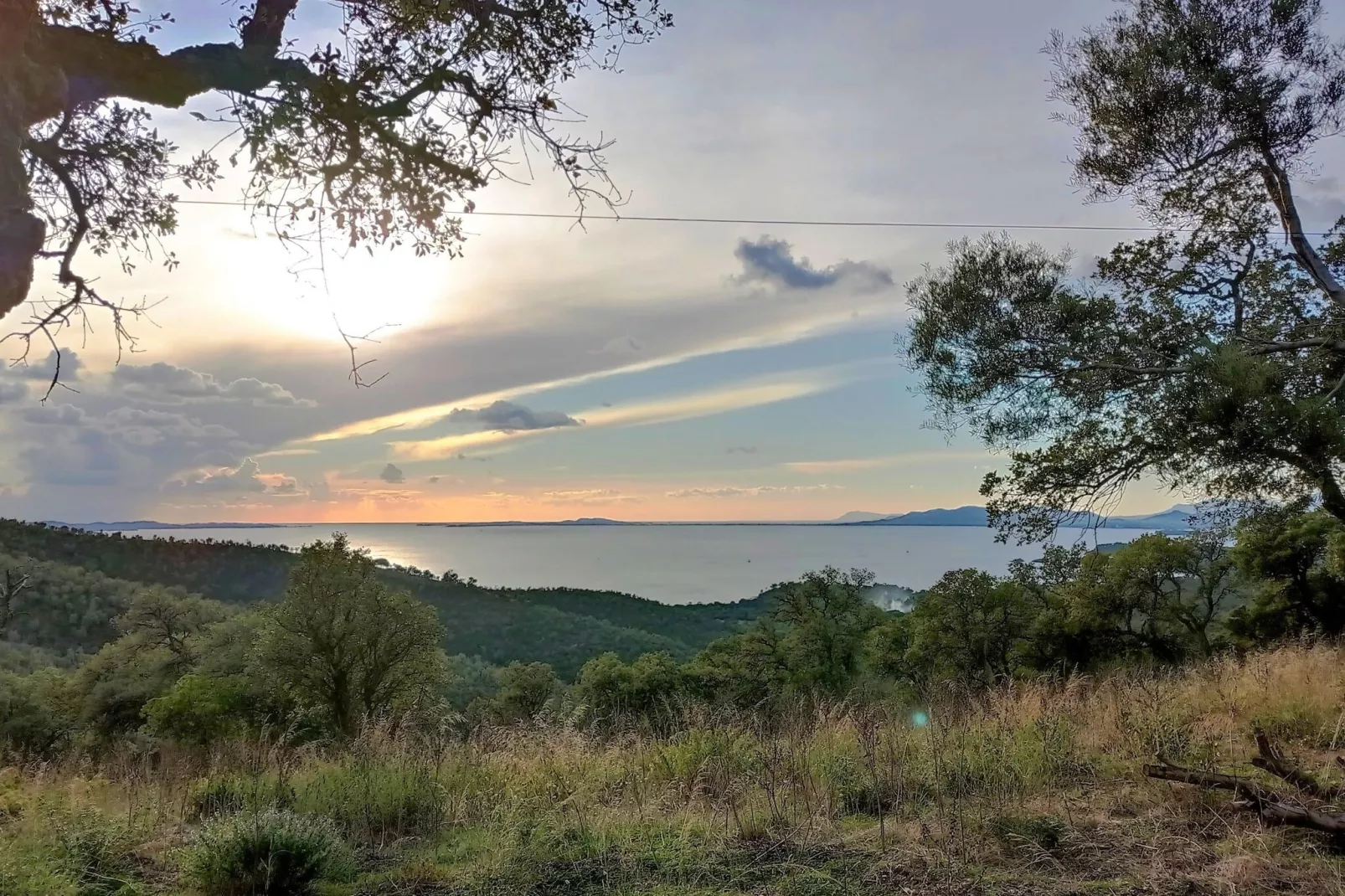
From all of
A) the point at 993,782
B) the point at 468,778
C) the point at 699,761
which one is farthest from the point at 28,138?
the point at 993,782

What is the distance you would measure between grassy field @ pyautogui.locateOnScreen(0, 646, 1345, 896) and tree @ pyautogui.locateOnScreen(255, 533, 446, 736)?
16.7 meters

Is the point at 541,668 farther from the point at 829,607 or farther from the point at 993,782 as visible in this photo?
the point at 993,782

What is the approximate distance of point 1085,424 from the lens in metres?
8.14

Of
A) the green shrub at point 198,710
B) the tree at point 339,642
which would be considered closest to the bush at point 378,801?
the tree at point 339,642

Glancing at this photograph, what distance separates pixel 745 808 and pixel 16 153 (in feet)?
15.7

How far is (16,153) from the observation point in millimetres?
2998

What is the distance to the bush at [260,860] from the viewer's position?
3436mm

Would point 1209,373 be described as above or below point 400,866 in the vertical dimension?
above

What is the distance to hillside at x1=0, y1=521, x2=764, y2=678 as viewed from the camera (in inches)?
1826

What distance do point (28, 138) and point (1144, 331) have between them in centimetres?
937

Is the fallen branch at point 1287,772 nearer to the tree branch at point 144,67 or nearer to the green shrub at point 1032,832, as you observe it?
the green shrub at point 1032,832

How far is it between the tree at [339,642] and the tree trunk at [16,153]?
69.2 feet

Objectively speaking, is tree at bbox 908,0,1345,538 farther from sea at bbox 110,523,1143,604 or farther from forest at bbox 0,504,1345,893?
sea at bbox 110,523,1143,604

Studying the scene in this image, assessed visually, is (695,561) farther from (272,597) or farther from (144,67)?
(144,67)
